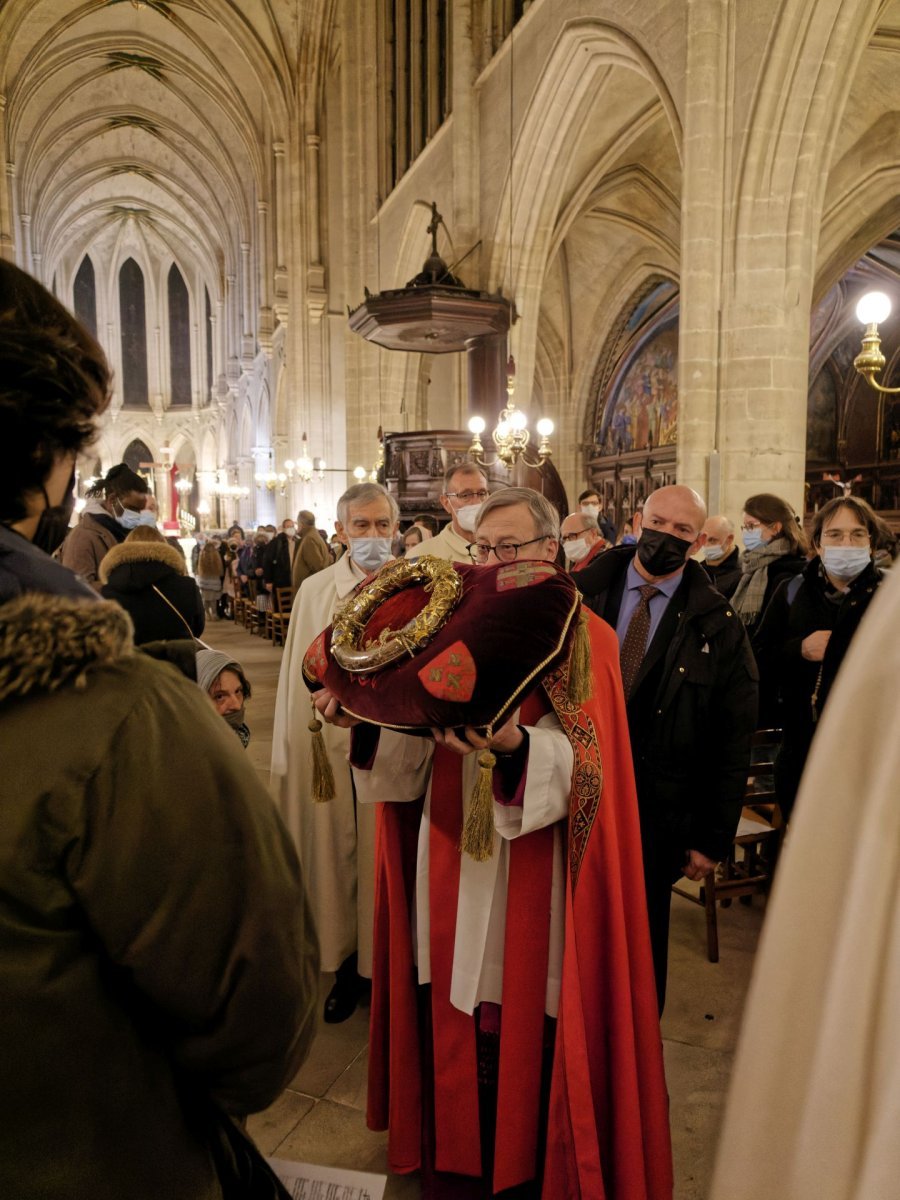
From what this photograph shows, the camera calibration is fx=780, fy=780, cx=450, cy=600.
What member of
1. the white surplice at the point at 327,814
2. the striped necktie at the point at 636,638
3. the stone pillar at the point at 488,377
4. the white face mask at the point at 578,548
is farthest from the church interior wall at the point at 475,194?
the white surplice at the point at 327,814

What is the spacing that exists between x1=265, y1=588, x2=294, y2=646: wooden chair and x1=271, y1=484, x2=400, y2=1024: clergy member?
7.78 meters

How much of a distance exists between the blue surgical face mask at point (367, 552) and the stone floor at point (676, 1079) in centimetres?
162

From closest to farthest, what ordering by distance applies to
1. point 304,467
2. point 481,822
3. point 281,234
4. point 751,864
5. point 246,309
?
point 481,822 → point 751,864 → point 304,467 → point 281,234 → point 246,309

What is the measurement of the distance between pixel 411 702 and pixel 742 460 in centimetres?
631

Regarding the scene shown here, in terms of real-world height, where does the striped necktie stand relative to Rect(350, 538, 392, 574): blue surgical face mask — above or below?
below

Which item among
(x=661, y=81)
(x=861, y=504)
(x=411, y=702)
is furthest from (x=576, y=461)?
(x=411, y=702)

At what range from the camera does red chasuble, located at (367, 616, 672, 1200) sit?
1.67m

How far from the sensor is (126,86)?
94.7ft

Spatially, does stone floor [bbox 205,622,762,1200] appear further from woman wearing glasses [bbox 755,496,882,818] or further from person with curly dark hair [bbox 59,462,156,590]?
person with curly dark hair [bbox 59,462,156,590]

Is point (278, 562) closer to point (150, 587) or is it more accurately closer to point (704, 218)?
point (704, 218)

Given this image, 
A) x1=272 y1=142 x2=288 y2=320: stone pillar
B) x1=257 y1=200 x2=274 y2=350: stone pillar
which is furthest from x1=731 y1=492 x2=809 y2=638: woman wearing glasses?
x1=257 y1=200 x2=274 y2=350: stone pillar

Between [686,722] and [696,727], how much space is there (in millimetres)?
42

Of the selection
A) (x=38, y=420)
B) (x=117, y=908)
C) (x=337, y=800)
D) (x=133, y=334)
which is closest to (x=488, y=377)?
(x=337, y=800)

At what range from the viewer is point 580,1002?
65.8 inches
